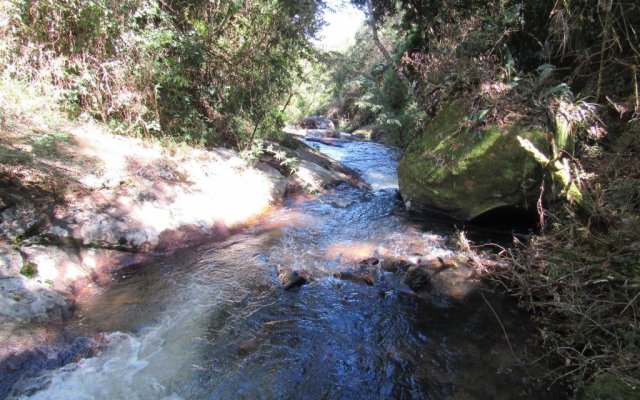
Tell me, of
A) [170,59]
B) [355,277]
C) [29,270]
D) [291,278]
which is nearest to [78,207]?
[29,270]

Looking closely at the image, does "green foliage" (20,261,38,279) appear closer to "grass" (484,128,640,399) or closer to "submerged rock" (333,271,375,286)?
"submerged rock" (333,271,375,286)

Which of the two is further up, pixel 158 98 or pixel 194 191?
pixel 158 98

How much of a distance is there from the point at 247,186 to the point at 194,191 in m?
1.43

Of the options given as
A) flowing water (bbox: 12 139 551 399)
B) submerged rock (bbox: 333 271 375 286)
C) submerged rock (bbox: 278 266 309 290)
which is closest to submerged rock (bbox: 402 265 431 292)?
flowing water (bbox: 12 139 551 399)

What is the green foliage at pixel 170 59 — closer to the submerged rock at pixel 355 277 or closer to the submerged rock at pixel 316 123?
the submerged rock at pixel 355 277

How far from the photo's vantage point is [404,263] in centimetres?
573

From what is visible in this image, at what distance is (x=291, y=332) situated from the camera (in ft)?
14.0

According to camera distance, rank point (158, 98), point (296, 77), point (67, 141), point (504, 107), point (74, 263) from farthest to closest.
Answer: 1. point (296, 77)
2. point (158, 98)
3. point (504, 107)
4. point (67, 141)
5. point (74, 263)

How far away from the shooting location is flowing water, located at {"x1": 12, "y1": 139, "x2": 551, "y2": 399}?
3.48 meters

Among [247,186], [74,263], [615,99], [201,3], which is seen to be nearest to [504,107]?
[615,99]

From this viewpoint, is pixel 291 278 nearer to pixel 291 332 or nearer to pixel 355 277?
pixel 355 277

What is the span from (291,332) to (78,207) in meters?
3.71

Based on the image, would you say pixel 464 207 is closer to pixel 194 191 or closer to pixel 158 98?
pixel 194 191

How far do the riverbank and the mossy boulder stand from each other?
3.48m
